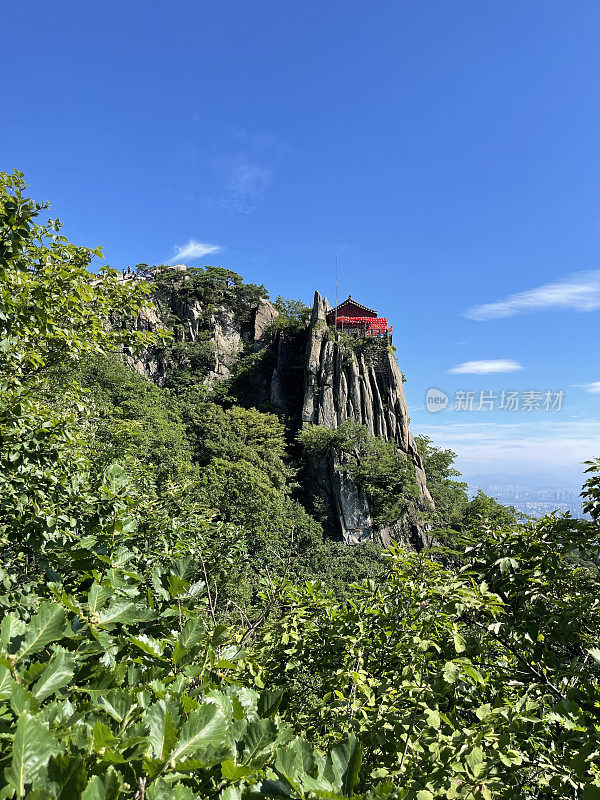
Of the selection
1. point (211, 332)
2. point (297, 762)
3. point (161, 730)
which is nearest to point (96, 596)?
point (161, 730)

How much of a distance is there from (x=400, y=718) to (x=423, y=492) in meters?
34.4

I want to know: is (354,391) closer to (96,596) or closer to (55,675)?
(96,596)

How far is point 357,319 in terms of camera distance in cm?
4034

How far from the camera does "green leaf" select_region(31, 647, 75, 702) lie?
103 cm

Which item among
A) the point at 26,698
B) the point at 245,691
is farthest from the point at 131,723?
the point at 245,691

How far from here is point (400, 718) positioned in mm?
1943

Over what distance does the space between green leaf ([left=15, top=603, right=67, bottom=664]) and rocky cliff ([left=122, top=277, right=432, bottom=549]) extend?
31.2 metres

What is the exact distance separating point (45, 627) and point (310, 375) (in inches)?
1378

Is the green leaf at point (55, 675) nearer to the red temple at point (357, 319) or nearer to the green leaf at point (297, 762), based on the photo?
the green leaf at point (297, 762)

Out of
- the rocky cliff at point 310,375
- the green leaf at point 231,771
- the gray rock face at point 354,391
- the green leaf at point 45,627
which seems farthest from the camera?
the gray rock face at point 354,391

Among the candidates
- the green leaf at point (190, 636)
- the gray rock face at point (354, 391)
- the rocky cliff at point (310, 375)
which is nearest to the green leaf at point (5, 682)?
the green leaf at point (190, 636)

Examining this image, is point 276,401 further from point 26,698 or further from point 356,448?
point 26,698

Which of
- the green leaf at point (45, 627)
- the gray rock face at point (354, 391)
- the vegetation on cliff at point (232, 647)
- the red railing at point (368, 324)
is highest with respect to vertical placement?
the red railing at point (368, 324)

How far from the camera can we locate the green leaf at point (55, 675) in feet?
3.36
